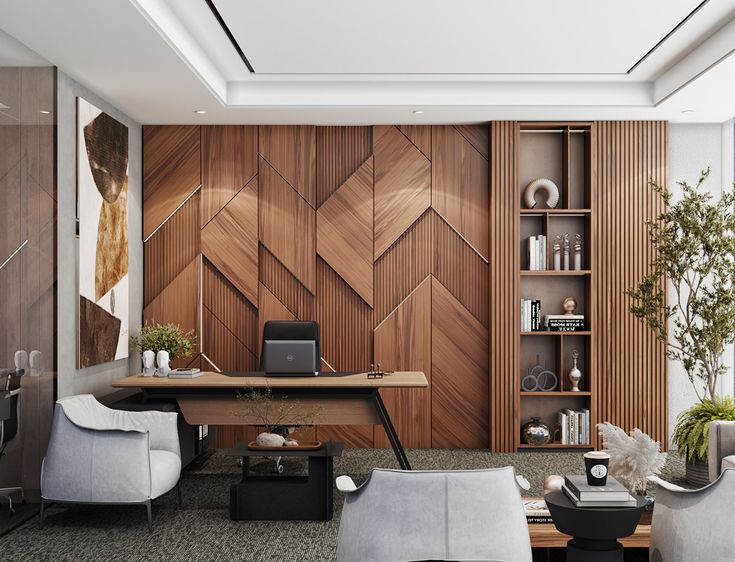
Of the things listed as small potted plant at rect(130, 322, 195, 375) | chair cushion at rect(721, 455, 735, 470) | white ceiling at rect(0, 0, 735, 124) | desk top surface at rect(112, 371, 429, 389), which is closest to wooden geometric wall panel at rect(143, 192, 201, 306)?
small potted plant at rect(130, 322, 195, 375)

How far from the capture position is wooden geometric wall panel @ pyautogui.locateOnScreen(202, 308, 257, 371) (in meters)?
6.70

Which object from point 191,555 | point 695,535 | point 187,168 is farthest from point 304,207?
point 695,535

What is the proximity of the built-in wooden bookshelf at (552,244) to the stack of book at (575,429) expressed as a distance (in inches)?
5.3

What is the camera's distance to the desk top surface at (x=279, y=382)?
5.14m

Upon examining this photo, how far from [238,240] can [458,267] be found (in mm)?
2043

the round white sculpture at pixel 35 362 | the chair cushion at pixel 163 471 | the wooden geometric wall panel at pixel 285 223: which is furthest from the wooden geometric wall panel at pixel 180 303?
the chair cushion at pixel 163 471

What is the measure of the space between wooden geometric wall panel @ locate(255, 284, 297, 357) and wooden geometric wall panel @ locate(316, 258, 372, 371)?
33 centimetres

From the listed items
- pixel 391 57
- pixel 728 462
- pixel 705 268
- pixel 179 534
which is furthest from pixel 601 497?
pixel 391 57

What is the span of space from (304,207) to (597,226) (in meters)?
2.66

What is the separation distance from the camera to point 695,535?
2775 millimetres

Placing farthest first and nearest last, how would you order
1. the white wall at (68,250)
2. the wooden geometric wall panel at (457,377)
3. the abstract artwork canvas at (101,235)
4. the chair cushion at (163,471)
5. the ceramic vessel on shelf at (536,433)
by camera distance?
the wooden geometric wall panel at (457,377) → the ceramic vessel on shelf at (536,433) → the abstract artwork canvas at (101,235) → the white wall at (68,250) → the chair cushion at (163,471)

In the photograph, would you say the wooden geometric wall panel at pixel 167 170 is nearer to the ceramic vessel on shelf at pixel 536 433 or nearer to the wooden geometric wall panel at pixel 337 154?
the wooden geometric wall panel at pixel 337 154

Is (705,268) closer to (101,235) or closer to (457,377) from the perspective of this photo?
(457,377)

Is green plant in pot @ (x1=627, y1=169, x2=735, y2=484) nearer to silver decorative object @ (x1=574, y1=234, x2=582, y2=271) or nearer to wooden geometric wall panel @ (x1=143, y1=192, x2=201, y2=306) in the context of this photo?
silver decorative object @ (x1=574, y1=234, x2=582, y2=271)
